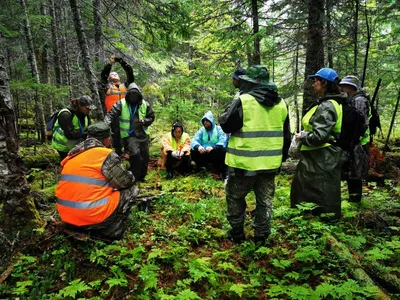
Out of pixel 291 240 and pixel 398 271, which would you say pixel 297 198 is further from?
pixel 398 271

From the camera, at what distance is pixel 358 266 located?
10.3ft

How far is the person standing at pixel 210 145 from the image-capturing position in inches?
312

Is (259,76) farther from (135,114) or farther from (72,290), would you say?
(135,114)

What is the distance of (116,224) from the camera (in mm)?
4141

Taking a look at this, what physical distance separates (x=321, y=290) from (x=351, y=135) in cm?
280

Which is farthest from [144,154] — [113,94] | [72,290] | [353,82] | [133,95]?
[353,82]

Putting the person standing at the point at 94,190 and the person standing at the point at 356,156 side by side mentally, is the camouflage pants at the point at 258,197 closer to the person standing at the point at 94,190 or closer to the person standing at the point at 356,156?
the person standing at the point at 94,190

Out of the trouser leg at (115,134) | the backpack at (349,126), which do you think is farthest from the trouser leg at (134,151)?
the backpack at (349,126)

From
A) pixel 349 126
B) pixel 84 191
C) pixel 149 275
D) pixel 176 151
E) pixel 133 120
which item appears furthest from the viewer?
pixel 176 151

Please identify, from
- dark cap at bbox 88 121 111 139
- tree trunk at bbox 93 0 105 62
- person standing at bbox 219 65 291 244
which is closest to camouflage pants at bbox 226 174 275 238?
person standing at bbox 219 65 291 244

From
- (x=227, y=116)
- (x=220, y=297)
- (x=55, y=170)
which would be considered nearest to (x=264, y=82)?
(x=227, y=116)

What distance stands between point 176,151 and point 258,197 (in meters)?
4.36

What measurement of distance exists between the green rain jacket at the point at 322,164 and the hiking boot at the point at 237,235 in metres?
1.11

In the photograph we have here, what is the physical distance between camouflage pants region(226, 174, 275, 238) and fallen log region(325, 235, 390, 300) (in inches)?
33.4
